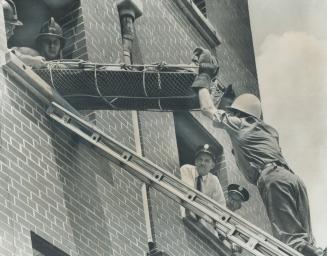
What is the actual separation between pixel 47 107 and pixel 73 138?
23.5 inches

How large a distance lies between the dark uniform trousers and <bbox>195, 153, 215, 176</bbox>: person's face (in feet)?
16.0

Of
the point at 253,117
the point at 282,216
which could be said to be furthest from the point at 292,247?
the point at 253,117

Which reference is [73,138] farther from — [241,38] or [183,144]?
[241,38]

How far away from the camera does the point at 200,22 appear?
24219 millimetres

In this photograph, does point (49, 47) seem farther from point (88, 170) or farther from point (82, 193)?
point (82, 193)

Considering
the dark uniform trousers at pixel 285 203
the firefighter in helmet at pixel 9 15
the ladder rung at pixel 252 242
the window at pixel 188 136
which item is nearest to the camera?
the ladder rung at pixel 252 242

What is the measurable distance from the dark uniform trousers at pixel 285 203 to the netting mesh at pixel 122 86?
154cm

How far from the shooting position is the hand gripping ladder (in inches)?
626

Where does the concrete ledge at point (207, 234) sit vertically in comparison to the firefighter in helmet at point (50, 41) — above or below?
below

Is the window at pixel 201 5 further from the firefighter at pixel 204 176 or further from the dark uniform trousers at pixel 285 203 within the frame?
the dark uniform trousers at pixel 285 203

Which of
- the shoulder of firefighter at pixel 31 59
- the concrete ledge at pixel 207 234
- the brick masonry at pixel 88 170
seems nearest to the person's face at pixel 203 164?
the brick masonry at pixel 88 170

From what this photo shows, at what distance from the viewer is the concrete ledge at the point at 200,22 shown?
78.1ft

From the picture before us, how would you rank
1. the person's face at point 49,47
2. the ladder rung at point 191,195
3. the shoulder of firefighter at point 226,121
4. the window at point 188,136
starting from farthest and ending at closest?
the window at point 188,136 → the person's face at point 49,47 → the shoulder of firefighter at point 226,121 → the ladder rung at point 191,195

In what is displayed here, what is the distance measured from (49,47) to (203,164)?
4.11 m
